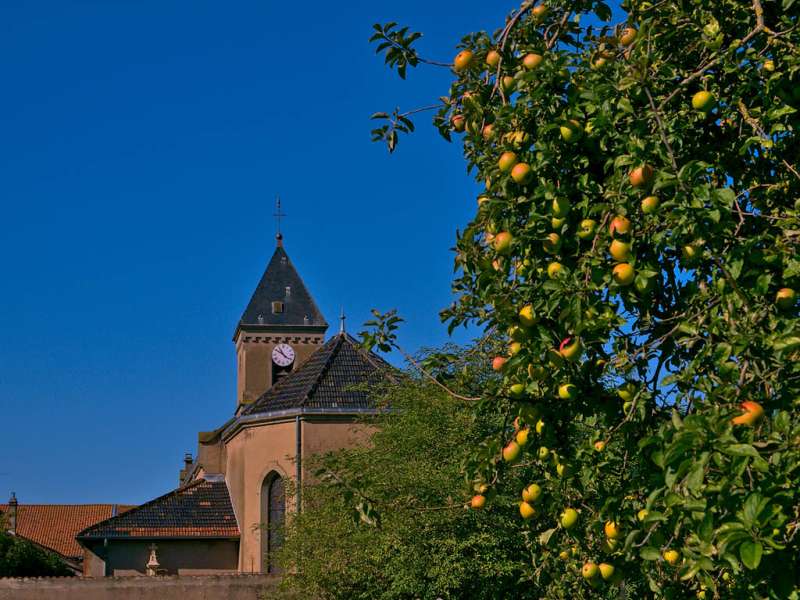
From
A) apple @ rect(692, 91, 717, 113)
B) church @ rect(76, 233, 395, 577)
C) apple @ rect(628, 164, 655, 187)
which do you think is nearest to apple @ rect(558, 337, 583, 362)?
apple @ rect(628, 164, 655, 187)

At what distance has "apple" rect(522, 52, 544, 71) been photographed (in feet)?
18.8

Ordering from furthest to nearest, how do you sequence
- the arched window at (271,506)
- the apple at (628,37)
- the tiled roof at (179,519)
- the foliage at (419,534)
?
the tiled roof at (179,519)
the arched window at (271,506)
the foliage at (419,534)
the apple at (628,37)

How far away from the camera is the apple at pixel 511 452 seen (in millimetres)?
5848

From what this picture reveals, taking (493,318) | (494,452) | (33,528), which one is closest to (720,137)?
(493,318)

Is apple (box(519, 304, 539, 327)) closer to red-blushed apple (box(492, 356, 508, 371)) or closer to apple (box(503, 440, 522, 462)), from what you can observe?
red-blushed apple (box(492, 356, 508, 371))

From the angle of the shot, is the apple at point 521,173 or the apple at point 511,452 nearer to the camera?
the apple at point 521,173

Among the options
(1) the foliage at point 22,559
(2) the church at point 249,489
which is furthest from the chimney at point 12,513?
(2) the church at point 249,489

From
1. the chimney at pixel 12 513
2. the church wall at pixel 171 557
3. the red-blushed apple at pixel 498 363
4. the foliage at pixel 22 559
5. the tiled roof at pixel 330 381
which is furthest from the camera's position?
the chimney at pixel 12 513

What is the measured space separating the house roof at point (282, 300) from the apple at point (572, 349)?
146 ft

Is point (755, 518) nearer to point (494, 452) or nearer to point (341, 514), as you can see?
point (494, 452)

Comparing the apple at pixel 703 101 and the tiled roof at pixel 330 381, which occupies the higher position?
the tiled roof at pixel 330 381

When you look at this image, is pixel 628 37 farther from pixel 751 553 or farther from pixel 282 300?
pixel 282 300

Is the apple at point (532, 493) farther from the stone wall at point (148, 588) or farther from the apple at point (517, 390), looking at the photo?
the stone wall at point (148, 588)

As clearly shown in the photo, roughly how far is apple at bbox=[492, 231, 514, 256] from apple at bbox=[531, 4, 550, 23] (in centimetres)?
158
